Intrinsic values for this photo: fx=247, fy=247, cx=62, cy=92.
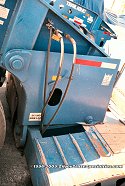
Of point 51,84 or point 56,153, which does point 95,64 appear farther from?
point 56,153

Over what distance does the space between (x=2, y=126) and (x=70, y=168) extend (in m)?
0.61

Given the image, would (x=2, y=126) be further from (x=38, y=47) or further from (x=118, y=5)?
Answer: (x=118, y=5)

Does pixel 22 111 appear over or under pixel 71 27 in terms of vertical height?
under

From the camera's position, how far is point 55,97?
222cm

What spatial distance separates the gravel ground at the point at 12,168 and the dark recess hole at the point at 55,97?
58 cm

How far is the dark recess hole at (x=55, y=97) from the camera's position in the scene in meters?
2.18

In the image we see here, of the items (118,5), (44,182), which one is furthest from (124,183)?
(118,5)

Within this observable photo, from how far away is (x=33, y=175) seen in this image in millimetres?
1991

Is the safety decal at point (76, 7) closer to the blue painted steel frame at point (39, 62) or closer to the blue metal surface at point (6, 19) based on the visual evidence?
the blue painted steel frame at point (39, 62)

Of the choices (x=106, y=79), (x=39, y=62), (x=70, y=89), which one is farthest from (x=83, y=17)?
(x=39, y=62)

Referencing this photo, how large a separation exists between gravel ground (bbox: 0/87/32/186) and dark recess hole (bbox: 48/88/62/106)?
0.58 m

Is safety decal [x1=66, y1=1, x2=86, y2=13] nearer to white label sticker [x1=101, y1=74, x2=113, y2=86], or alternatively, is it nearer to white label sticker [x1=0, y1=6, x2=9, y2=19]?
white label sticker [x1=101, y1=74, x2=113, y2=86]

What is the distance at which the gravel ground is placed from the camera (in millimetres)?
2059

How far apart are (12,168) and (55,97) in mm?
728
